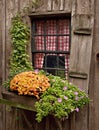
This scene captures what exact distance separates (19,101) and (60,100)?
0.62 m

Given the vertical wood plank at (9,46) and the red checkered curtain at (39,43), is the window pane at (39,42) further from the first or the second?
the vertical wood plank at (9,46)

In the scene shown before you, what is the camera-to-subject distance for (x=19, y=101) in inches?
139

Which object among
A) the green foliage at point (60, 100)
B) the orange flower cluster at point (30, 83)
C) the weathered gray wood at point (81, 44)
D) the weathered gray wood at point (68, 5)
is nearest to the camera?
the green foliage at point (60, 100)

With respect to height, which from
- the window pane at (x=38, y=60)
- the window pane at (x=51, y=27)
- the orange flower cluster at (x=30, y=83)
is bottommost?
the orange flower cluster at (x=30, y=83)

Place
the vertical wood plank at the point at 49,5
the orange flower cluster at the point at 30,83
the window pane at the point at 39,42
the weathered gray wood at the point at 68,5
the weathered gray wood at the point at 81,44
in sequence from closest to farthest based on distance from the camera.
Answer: the orange flower cluster at the point at 30,83 < the weathered gray wood at the point at 81,44 < the weathered gray wood at the point at 68,5 < the vertical wood plank at the point at 49,5 < the window pane at the point at 39,42

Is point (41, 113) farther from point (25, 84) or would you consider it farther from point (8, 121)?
point (8, 121)

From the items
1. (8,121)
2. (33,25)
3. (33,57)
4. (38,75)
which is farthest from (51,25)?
(8,121)

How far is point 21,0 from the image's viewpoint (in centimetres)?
403

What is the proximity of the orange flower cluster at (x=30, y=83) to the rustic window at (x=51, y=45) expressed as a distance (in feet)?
1.47

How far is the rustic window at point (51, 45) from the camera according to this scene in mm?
3865

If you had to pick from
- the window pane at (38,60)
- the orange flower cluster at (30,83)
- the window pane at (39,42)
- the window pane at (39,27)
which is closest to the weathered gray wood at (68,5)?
the window pane at (39,27)

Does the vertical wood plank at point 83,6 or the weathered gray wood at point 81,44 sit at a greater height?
the vertical wood plank at point 83,6

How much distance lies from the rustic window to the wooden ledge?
69 centimetres

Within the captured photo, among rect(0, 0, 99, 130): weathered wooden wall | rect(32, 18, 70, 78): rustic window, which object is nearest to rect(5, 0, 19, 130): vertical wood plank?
rect(0, 0, 99, 130): weathered wooden wall
